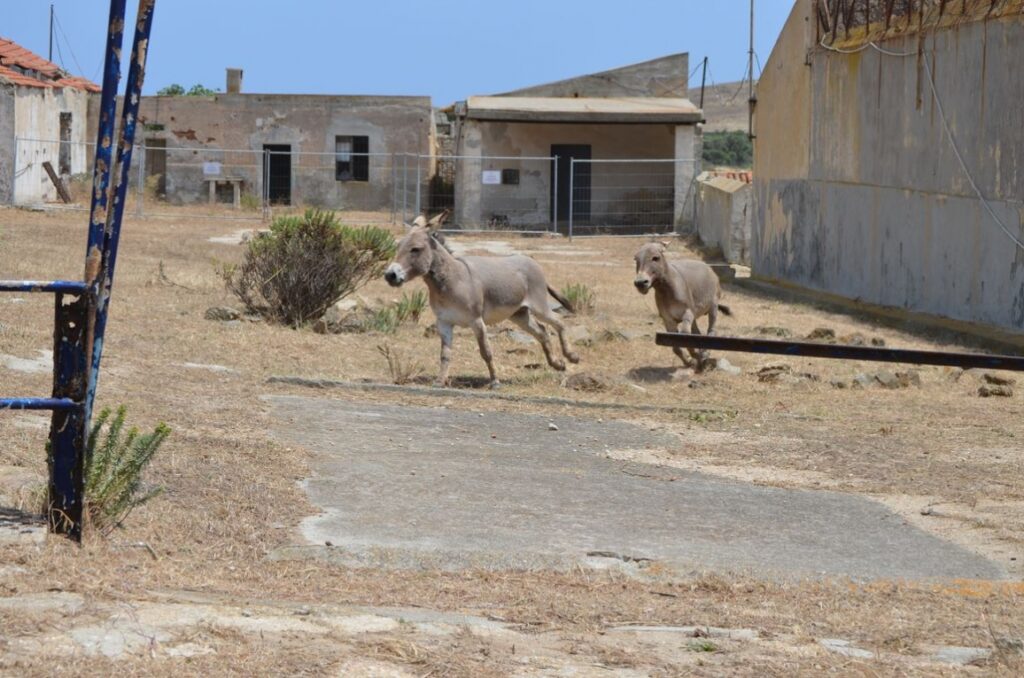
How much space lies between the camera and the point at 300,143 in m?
49.8

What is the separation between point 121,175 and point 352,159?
1743 inches

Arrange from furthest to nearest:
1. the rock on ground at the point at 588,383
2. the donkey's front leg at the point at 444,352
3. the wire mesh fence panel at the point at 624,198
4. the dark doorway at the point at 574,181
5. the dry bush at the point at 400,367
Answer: the dark doorway at the point at 574,181 < the wire mesh fence panel at the point at 624,198 < the rock on ground at the point at 588,383 < the dry bush at the point at 400,367 < the donkey's front leg at the point at 444,352

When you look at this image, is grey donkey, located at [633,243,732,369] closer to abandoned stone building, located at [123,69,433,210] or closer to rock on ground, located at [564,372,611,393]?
rock on ground, located at [564,372,611,393]

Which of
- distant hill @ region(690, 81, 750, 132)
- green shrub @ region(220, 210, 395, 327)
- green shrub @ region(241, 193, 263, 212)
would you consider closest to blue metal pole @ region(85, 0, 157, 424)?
green shrub @ region(220, 210, 395, 327)

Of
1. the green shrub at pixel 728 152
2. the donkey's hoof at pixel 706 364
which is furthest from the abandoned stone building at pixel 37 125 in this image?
the green shrub at pixel 728 152

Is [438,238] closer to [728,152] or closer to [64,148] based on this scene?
[64,148]

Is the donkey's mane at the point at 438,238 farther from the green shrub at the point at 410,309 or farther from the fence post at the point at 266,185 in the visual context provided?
the fence post at the point at 266,185

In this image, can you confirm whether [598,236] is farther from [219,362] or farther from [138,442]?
[138,442]

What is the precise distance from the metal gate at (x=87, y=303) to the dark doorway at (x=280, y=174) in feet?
144

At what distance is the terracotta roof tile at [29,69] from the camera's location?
141 ft

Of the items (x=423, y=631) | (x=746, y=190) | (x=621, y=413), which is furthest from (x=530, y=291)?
(x=746, y=190)

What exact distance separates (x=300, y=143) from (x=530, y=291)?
3560 centimetres

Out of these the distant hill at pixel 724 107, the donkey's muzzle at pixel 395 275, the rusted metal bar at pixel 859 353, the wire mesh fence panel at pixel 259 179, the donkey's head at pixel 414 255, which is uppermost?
the distant hill at pixel 724 107

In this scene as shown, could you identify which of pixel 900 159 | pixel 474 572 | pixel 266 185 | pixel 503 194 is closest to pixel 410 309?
pixel 900 159
